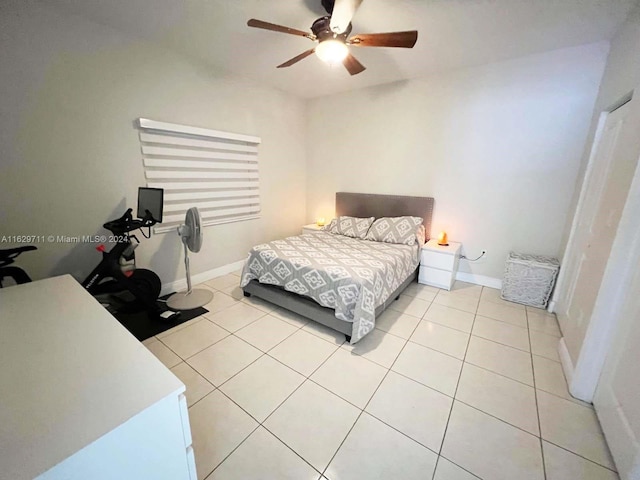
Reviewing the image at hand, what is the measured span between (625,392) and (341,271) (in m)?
1.70

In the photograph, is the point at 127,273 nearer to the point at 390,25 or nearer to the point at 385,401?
the point at 385,401

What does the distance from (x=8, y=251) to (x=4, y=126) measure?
966mm

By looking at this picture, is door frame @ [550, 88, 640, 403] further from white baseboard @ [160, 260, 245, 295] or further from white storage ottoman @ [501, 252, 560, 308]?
white baseboard @ [160, 260, 245, 295]

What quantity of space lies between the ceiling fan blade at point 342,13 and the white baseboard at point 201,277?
2.92 meters

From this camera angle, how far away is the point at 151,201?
2285 millimetres

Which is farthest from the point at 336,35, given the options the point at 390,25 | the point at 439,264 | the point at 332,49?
the point at 439,264

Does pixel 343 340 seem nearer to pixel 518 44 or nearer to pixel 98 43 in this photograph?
pixel 518 44

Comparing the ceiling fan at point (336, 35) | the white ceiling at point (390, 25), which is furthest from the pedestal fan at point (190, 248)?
the ceiling fan at point (336, 35)

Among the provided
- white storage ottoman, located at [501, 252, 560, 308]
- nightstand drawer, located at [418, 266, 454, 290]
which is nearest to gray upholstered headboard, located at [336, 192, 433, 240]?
nightstand drawer, located at [418, 266, 454, 290]

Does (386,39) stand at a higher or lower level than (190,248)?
higher

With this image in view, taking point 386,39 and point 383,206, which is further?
point 383,206

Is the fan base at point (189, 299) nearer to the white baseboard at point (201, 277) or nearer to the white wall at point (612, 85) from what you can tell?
the white baseboard at point (201, 277)

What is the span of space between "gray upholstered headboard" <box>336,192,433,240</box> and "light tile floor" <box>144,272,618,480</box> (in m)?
1.48

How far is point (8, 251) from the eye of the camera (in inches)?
67.2
